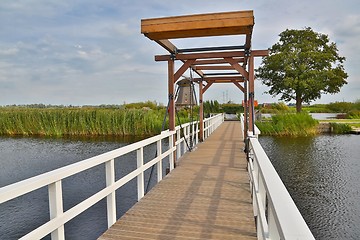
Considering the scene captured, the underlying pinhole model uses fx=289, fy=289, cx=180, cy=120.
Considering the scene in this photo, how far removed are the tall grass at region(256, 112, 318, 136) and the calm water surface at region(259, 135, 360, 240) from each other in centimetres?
470

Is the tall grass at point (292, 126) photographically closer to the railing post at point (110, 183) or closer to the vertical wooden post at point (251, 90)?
the vertical wooden post at point (251, 90)

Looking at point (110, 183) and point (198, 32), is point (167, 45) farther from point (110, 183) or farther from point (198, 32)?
point (110, 183)

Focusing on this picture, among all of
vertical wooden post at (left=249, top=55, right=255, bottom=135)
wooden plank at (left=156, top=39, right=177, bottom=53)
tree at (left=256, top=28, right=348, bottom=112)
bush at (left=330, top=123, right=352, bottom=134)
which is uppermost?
tree at (left=256, top=28, right=348, bottom=112)

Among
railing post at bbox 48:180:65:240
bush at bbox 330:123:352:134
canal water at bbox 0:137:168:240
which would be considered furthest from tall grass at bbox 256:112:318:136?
railing post at bbox 48:180:65:240

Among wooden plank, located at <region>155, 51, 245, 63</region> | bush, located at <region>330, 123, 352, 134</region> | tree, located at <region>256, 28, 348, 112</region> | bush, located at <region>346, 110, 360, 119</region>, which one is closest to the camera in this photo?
wooden plank, located at <region>155, 51, 245, 63</region>

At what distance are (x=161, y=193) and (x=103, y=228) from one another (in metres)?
1.72

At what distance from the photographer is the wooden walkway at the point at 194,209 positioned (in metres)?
3.14

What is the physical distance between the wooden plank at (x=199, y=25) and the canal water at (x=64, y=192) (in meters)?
3.86

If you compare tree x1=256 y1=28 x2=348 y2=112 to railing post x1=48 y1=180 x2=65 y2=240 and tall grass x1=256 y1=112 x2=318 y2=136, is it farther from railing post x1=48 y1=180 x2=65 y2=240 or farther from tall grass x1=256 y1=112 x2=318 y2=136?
railing post x1=48 y1=180 x2=65 y2=240

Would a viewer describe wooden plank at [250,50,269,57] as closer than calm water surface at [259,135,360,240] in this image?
No

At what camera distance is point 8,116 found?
21.8 meters

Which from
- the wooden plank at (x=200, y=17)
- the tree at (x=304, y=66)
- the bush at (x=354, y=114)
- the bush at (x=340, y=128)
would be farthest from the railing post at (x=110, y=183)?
the bush at (x=354, y=114)

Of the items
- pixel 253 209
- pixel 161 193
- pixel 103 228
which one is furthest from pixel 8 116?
pixel 253 209

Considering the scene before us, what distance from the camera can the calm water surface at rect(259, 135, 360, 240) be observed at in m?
5.93
